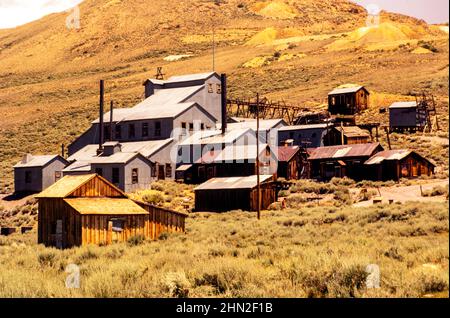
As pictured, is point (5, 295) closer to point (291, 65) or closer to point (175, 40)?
point (291, 65)

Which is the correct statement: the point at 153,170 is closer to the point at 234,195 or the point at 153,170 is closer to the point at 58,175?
the point at 58,175

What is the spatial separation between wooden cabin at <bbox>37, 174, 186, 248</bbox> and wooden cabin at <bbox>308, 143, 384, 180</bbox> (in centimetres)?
2466

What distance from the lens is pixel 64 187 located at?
111 feet

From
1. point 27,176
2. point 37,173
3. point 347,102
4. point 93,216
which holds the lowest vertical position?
point 93,216

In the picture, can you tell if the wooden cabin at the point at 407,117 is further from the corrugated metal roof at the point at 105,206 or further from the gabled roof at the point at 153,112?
the corrugated metal roof at the point at 105,206

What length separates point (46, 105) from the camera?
123375 mm

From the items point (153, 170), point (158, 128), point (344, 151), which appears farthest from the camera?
point (158, 128)

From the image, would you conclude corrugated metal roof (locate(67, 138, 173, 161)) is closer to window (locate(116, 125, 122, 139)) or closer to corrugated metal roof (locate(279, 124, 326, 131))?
window (locate(116, 125, 122, 139))

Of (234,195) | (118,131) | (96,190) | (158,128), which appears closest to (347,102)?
(158,128)

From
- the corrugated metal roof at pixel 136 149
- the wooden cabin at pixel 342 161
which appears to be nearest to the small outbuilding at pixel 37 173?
the corrugated metal roof at pixel 136 149

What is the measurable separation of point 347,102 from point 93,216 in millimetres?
56657

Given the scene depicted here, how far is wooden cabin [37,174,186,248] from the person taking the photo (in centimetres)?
3085
